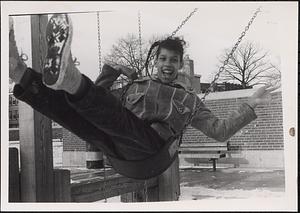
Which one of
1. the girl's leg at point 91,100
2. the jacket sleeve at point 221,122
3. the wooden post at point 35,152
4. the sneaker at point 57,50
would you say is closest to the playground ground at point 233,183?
the jacket sleeve at point 221,122

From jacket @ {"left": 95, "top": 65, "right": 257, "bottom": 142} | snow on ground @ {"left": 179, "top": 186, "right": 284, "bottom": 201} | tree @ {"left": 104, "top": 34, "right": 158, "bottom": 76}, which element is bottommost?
snow on ground @ {"left": 179, "top": 186, "right": 284, "bottom": 201}

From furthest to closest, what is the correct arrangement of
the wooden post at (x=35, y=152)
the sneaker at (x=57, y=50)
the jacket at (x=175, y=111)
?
the jacket at (x=175, y=111)
the wooden post at (x=35, y=152)
the sneaker at (x=57, y=50)

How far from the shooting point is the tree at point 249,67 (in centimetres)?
284

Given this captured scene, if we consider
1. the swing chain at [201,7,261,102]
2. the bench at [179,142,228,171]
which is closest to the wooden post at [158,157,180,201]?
the bench at [179,142,228,171]

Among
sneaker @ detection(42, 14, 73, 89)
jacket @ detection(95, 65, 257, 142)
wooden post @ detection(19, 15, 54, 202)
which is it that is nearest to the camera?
sneaker @ detection(42, 14, 73, 89)

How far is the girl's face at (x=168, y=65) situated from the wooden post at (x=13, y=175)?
3.38ft

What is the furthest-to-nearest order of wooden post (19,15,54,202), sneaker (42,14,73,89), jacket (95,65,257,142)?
jacket (95,65,257,142)
wooden post (19,15,54,202)
sneaker (42,14,73,89)

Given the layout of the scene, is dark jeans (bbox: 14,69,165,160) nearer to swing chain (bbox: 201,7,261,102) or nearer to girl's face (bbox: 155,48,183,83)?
girl's face (bbox: 155,48,183,83)

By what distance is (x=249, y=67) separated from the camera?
9.46ft

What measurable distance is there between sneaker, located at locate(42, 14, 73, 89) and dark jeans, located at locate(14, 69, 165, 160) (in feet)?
0.25

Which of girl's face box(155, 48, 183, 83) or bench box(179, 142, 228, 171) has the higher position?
girl's face box(155, 48, 183, 83)

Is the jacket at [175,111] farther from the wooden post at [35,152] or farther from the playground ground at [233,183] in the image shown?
the wooden post at [35,152]

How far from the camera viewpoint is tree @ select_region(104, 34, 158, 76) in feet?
9.12

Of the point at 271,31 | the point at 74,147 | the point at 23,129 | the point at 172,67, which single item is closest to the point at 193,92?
the point at 172,67
